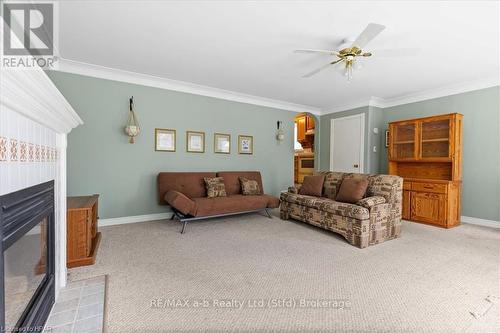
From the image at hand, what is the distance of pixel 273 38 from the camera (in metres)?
2.81

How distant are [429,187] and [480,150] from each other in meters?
1.04

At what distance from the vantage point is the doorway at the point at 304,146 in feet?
25.5

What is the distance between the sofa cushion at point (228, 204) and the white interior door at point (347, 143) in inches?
99.3

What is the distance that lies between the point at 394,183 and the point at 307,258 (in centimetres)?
177

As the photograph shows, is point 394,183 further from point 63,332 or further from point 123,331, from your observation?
point 63,332

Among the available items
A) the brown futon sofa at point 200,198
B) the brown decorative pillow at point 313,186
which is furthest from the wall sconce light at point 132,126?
the brown decorative pillow at point 313,186

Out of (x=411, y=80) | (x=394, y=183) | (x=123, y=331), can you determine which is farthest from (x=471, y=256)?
(x=123, y=331)

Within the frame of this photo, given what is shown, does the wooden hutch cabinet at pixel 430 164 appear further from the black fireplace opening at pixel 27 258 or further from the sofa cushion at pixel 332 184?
the black fireplace opening at pixel 27 258

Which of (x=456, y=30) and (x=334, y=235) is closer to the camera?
(x=456, y=30)

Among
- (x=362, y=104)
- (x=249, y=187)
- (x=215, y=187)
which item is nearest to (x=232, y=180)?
(x=249, y=187)

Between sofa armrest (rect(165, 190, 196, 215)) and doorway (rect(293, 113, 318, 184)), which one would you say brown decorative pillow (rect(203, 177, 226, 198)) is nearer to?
sofa armrest (rect(165, 190, 196, 215))

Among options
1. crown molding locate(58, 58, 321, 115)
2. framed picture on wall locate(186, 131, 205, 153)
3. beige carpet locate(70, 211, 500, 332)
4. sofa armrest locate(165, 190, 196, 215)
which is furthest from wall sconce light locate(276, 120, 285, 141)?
sofa armrest locate(165, 190, 196, 215)

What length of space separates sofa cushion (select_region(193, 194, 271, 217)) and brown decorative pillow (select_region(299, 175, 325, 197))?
0.66 metres

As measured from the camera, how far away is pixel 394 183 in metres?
3.42
